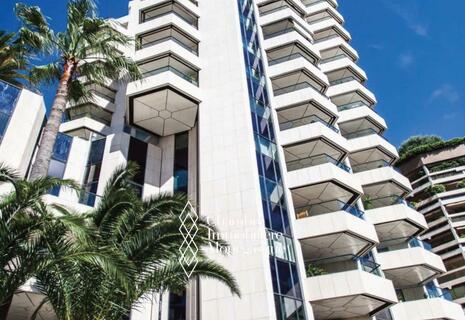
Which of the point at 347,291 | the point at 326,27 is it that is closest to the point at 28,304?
the point at 347,291

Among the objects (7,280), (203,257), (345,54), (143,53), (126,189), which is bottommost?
(7,280)

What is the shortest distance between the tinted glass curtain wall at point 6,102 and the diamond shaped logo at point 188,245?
11.7 meters

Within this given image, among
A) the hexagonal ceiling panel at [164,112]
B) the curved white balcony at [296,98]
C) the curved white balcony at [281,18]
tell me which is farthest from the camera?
the curved white balcony at [281,18]

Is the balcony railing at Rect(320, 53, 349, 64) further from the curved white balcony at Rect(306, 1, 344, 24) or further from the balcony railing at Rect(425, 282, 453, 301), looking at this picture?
the balcony railing at Rect(425, 282, 453, 301)

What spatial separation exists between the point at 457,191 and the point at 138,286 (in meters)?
54.5

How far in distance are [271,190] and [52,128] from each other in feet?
38.1

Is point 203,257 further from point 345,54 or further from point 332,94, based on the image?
point 345,54

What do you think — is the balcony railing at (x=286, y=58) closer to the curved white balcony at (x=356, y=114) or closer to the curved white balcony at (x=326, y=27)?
the curved white balcony at (x=356, y=114)

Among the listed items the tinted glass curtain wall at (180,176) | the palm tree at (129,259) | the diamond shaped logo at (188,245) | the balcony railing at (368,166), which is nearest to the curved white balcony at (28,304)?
the palm tree at (129,259)

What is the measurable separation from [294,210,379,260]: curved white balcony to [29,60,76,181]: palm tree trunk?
12845 mm

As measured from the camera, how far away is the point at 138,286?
11484mm

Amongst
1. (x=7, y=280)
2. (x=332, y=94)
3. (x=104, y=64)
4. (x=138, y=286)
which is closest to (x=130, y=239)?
(x=138, y=286)

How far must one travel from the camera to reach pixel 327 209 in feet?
83.0

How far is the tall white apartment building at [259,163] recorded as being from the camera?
1914cm
